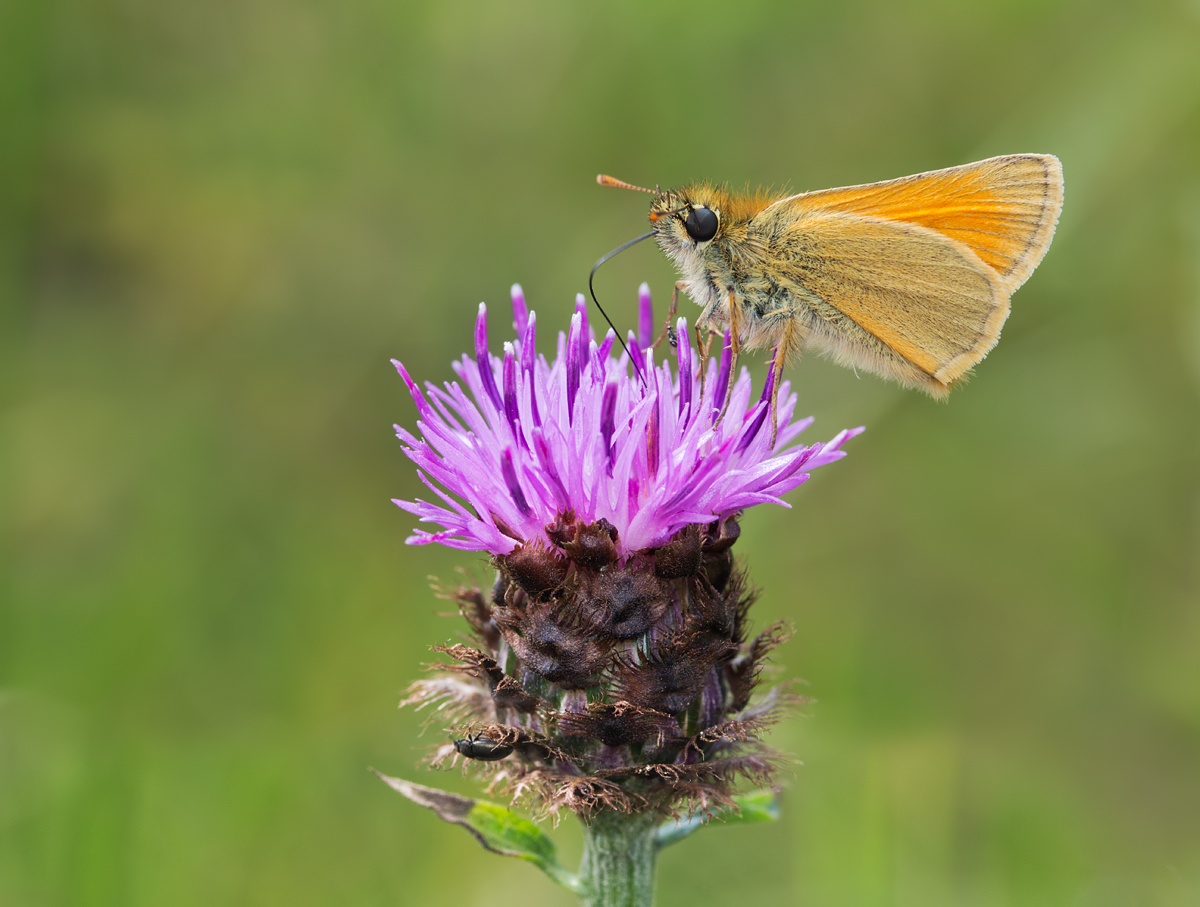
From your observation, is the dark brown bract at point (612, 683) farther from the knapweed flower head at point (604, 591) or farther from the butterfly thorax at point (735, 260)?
the butterfly thorax at point (735, 260)

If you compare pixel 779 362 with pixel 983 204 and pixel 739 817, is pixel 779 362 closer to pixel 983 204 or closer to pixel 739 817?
pixel 983 204

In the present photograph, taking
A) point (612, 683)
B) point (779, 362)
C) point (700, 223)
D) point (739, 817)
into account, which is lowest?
point (739, 817)

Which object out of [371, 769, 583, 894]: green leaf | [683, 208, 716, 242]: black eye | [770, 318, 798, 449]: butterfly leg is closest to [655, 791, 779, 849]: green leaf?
[371, 769, 583, 894]: green leaf

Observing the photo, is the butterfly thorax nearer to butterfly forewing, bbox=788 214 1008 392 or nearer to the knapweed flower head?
butterfly forewing, bbox=788 214 1008 392

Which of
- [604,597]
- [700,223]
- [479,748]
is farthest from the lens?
[700,223]

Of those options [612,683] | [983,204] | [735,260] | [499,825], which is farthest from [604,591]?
[983,204]

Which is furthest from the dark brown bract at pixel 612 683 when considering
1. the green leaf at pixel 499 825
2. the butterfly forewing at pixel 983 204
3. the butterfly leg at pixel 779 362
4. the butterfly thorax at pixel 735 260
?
the butterfly forewing at pixel 983 204
